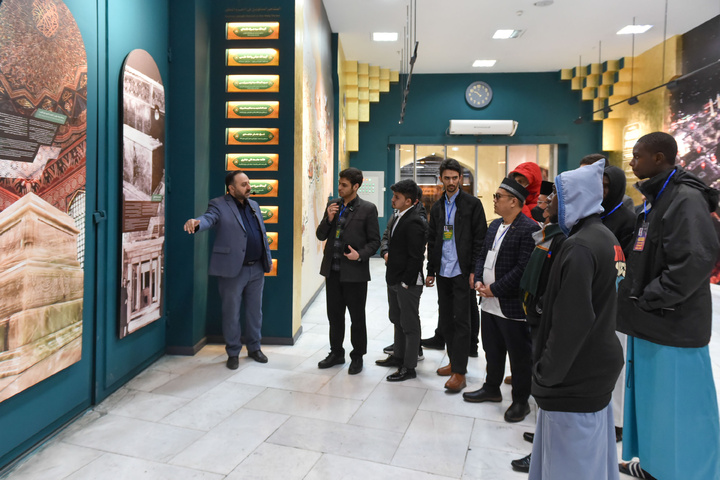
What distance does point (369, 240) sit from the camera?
3.59 metres

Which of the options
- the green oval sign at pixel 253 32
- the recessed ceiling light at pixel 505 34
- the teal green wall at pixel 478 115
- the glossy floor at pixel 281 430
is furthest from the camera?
the teal green wall at pixel 478 115

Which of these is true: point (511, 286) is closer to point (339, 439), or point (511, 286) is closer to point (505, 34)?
point (339, 439)

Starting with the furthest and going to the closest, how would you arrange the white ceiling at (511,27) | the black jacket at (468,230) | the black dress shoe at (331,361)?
the white ceiling at (511,27) → the black dress shoe at (331,361) → the black jacket at (468,230)

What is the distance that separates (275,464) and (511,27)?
856cm

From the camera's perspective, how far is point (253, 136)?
433 centimetres

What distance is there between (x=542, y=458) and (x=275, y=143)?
3.51 meters

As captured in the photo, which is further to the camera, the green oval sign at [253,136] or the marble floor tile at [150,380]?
the green oval sign at [253,136]

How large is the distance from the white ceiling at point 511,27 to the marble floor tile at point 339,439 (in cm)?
673

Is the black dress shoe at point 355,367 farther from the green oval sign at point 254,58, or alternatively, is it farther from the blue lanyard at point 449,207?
the green oval sign at point 254,58

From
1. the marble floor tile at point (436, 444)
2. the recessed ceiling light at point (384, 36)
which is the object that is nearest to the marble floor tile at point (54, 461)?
the marble floor tile at point (436, 444)

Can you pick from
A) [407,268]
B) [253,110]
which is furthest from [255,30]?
[407,268]

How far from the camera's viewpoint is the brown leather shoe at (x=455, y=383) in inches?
129

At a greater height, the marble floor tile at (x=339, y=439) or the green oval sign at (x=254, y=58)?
the green oval sign at (x=254, y=58)

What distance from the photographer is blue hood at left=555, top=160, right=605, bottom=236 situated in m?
1.50
